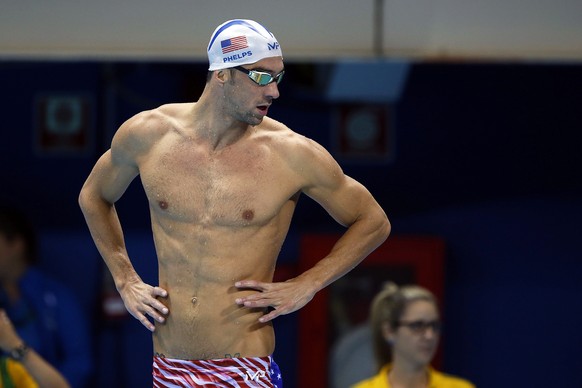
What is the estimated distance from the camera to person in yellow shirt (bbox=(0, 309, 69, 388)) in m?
4.57

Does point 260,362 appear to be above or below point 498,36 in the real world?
below

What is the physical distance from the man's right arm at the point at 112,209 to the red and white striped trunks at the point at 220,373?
155 millimetres

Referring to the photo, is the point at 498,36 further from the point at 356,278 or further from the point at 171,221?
the point at 171,221

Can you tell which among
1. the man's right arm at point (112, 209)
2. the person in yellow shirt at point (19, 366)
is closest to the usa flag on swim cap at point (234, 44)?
the man's right arm at point (112, 209)

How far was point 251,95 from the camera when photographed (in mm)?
3359

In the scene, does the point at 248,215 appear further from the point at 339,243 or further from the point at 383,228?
the point at 383,228

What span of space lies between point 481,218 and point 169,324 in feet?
9.68

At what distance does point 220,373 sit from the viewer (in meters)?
3.47

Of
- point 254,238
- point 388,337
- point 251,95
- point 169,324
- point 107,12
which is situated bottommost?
point 388,337

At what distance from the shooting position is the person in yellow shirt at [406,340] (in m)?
4.73

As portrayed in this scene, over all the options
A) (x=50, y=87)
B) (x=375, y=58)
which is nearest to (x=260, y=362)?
(x=375, y=58)

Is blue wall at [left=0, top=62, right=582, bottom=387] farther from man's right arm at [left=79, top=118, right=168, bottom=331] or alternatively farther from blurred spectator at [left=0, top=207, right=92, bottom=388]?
man's right arm at [left=79, top=118, right=168, bottom=331]

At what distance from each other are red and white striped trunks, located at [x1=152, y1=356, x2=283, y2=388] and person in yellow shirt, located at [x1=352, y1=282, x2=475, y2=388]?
1.32m

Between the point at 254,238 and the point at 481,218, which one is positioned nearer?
the point at 254,238
